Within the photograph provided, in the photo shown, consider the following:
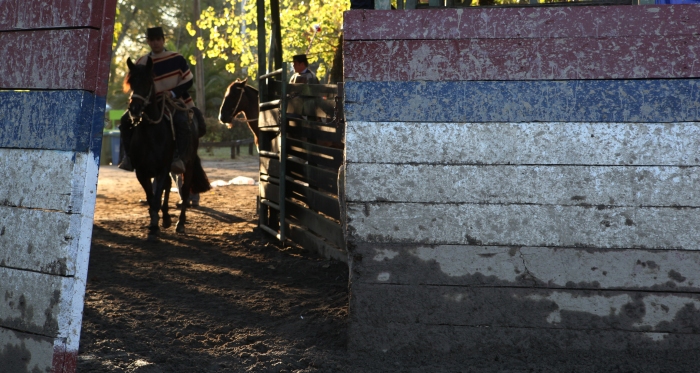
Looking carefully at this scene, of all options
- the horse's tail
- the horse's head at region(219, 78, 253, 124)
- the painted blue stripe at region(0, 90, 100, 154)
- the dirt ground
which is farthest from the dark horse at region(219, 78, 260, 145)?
the painted blue stripe at region(0, 90, 100, 154)

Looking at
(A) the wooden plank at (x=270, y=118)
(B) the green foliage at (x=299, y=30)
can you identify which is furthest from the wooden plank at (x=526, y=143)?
(B) the green foliage at (x=299, y=30)

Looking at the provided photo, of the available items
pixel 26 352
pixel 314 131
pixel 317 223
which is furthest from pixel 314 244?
pixel 26 352

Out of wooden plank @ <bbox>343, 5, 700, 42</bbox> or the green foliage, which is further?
the green foliage

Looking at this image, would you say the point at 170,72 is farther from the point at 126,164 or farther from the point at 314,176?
the point at 314,176

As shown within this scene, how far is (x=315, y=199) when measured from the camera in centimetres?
794

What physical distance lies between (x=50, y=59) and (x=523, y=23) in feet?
7.78

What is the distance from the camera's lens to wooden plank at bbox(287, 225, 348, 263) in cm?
750

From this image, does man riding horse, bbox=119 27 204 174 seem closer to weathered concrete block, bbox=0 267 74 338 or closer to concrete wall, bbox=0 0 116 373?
concrete wall, bbox=0 0 116 373

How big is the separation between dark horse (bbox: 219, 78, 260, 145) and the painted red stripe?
8.39m

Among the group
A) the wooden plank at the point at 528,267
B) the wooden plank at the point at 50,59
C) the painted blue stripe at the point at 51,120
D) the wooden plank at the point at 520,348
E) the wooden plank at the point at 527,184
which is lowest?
the wooden plank at the point at 520,348

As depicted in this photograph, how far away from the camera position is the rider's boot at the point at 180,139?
9.91m

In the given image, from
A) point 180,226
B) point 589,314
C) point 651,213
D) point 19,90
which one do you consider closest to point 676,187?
point 651,213

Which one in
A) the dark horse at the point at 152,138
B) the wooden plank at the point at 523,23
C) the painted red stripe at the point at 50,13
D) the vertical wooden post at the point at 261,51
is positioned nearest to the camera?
the painted red stripe at the point at 50,13

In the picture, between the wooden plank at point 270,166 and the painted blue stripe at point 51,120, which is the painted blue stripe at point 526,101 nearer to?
the painted blue stripe at point 51,120
